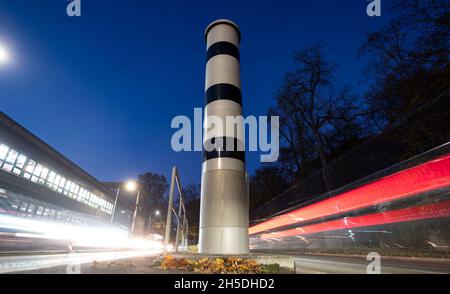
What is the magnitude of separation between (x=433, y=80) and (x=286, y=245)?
13230 mm

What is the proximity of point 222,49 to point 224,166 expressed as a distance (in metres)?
2.92

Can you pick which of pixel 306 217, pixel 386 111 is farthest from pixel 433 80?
pixel 306 217

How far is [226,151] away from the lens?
502 cm

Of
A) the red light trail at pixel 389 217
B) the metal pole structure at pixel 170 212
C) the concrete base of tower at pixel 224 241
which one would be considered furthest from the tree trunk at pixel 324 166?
the metal pole structure at pixel 170 212

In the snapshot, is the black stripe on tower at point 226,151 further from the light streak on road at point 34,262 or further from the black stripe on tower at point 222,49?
the light streak on road at point 34,262

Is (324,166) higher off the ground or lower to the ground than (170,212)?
higher

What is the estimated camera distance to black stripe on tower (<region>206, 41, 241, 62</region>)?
588 centimetres

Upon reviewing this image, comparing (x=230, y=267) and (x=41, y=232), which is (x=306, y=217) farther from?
(x=41, y=232)

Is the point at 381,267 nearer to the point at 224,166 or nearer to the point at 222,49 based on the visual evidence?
the point at 224,166

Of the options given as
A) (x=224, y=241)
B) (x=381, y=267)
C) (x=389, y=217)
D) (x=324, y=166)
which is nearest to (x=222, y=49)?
(x=224, y=241)

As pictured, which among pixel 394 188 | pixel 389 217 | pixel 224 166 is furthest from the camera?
pixel 389 217

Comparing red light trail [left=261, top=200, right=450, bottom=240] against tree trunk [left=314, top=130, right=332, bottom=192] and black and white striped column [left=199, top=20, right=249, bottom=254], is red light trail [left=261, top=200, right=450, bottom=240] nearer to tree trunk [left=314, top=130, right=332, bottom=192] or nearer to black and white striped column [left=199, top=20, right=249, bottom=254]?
black and white striped column [left=199, top=20, right=249, bottom=254]

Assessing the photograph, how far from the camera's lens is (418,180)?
6301mm

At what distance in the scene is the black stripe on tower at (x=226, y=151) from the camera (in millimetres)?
5020
